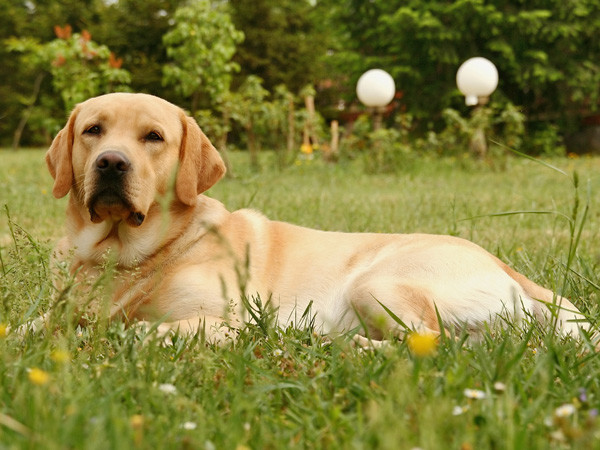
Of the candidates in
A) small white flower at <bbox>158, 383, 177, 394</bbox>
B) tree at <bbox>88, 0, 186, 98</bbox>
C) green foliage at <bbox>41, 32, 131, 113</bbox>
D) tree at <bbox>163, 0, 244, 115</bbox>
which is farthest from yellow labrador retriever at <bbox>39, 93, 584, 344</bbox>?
tree at <bbox>88, 0, 186, 98</bbox>

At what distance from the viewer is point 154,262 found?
275cm

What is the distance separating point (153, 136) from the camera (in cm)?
279

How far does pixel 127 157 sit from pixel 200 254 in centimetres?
55

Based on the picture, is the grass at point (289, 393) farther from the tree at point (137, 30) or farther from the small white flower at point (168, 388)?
the tree at point (137, 30)

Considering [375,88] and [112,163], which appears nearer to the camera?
[112,163]

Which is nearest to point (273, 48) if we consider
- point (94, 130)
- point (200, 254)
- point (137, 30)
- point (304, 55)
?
point (304, 55)

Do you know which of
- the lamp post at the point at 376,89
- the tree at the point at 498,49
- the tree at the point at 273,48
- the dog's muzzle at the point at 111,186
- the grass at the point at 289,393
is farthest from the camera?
the tree at the point at 273,48

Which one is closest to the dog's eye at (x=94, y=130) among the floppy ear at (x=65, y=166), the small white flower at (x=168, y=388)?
the floppy ear at (x=65, y=166)

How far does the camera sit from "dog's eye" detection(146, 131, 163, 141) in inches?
109

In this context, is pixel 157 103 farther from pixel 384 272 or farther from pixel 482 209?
pixel 482 209

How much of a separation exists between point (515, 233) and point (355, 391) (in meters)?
3.40

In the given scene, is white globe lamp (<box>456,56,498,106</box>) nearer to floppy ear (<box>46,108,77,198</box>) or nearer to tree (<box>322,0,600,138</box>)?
tree (<box>322,0,600,138</box>)

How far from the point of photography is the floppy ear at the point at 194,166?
285 cm

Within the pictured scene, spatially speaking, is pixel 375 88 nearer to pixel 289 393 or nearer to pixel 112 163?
pixel 112 163
